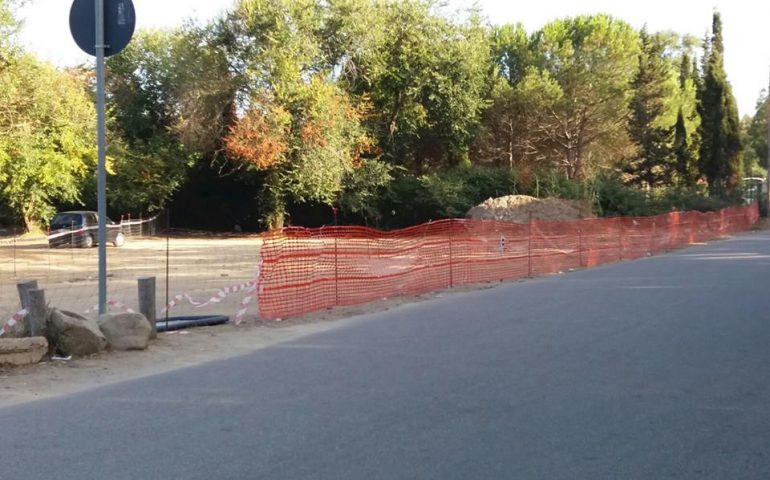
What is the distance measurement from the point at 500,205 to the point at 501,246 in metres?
17.3

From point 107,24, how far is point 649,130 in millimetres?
49954

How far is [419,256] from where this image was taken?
18.3m

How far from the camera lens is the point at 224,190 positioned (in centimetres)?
5388

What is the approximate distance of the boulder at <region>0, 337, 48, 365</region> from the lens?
366 inches

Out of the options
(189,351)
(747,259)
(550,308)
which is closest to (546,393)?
(189,351)

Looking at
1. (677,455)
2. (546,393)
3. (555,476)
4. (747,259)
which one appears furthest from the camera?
(747,259)

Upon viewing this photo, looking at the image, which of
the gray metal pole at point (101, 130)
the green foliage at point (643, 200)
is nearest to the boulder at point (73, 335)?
the gray metal pole at point (101, 130)

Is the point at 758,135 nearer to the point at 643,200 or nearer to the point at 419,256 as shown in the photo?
the point at 643,200

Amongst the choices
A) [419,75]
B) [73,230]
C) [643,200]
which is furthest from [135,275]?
[643,200]

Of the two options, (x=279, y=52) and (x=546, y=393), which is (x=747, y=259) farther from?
(x=279, y=52)

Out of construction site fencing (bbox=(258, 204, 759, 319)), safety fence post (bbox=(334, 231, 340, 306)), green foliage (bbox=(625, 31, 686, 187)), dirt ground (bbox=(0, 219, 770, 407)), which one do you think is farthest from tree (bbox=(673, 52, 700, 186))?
dirt ground (bbox=(0, 219, 770, 407))

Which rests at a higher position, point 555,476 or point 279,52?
point 279,52

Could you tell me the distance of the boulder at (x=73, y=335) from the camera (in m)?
9.88

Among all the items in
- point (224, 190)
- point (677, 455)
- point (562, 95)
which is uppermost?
point (562, 95)
